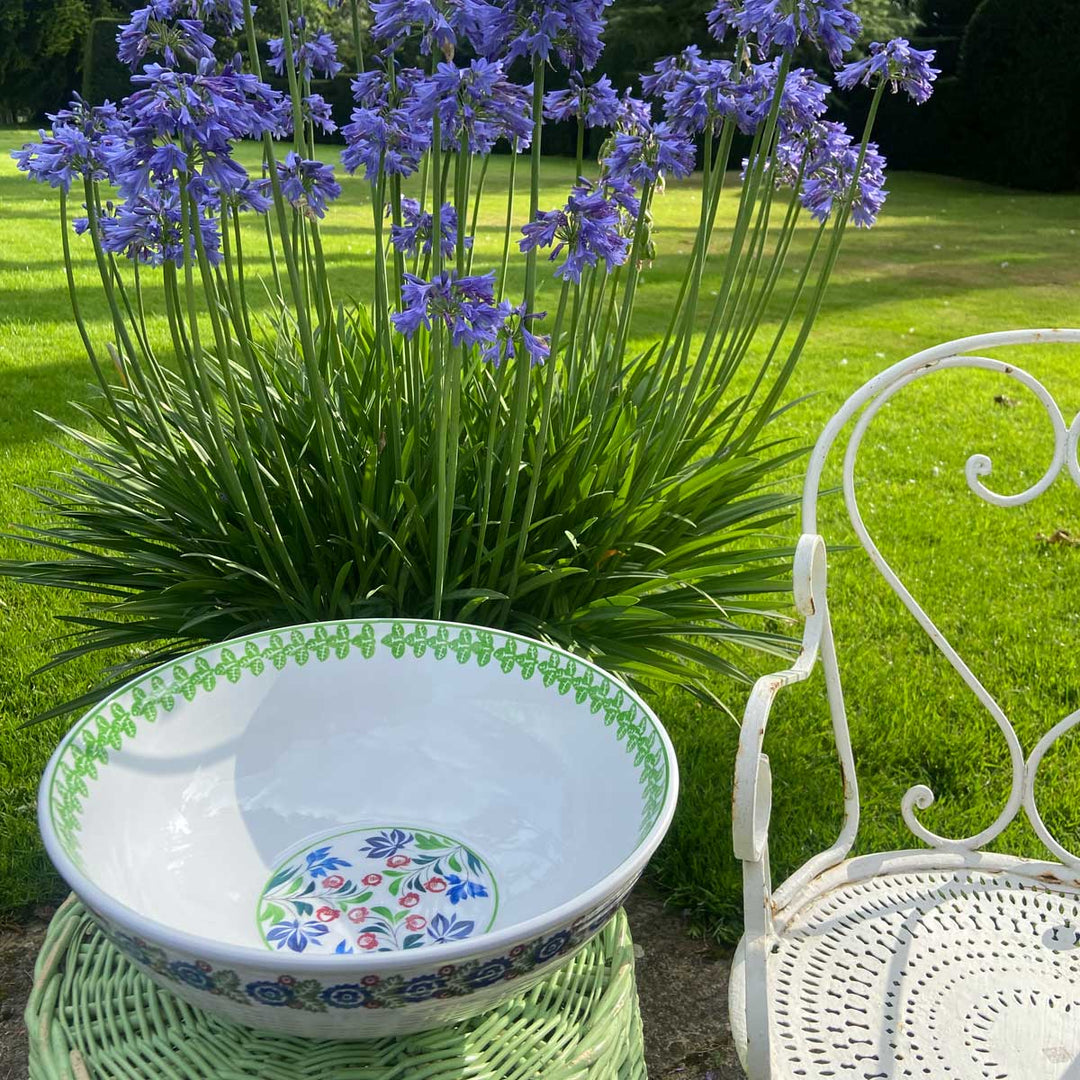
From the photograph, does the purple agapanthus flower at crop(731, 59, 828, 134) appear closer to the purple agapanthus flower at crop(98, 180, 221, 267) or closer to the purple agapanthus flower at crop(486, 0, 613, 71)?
the purple agapanthus flower at crop(486, 0, 613, 71)

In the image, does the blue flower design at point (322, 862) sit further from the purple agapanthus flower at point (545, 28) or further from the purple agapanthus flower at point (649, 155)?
the purple agapanthus flower at point (649, 155)

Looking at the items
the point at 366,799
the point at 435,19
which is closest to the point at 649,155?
the point at 435,19

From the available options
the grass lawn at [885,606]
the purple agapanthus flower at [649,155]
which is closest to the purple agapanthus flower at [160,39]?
the purple agapanthus flower at [649,155]

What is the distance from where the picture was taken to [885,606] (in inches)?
125

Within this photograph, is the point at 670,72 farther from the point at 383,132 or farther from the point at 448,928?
the point at 448,928

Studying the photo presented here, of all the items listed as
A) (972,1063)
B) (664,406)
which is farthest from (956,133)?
(972,1063)

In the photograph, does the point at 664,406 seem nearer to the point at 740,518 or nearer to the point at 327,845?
the point at 740,518

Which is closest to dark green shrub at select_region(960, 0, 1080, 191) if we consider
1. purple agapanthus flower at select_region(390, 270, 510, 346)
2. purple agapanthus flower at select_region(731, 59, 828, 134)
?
purple agapanthus flower at select_region(731, 59, 828, 134)

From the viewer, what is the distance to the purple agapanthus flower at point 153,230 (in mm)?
1720

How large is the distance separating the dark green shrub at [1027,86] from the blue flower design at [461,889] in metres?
15.7

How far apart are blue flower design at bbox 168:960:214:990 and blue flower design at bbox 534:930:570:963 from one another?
25 centimetres

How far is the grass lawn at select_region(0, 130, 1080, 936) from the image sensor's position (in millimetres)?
2209

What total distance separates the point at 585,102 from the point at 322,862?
1.31 meters

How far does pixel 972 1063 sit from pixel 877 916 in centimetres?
26
